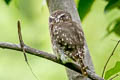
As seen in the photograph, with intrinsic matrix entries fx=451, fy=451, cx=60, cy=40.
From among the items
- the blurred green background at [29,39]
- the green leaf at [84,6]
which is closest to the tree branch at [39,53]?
the green leaf at [84,6]

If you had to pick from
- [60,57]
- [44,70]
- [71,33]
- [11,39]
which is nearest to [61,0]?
[71,33]

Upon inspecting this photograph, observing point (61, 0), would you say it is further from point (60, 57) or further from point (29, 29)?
point (29, 29)

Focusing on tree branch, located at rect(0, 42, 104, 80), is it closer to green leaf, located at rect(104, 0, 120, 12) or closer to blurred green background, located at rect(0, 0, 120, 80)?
green leaf, located at rect(104, 0, 120, 12)

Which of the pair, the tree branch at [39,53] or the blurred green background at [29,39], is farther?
the blurred green background at [29,39]

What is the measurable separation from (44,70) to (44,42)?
379 millimetres

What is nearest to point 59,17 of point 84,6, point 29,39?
point 84,6

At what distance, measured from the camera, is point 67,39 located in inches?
84.1

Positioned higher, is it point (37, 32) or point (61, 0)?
point (61, 0)

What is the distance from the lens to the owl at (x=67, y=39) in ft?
6.86

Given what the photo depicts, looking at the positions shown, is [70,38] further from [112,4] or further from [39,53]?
[112,4]

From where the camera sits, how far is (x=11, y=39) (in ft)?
21.2

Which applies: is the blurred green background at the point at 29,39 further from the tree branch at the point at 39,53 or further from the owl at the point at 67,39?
the tree branch at the point at 39,53

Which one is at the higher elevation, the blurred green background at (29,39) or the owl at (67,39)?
the owl at (67,39)

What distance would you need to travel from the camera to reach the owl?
6.86ft
